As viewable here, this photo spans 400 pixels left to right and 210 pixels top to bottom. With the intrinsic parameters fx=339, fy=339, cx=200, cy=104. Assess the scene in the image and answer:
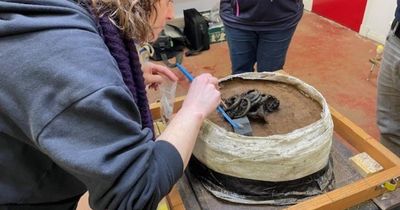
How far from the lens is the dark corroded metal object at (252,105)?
2.97 feet

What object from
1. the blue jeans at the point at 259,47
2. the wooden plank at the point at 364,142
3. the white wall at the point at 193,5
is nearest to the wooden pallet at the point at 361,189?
the wooden plank at the point at 364,142

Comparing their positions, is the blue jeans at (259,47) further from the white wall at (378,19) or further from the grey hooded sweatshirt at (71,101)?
the white wall at (378,19)

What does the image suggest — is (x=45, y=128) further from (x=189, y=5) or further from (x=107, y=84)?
(x=189, y=5)

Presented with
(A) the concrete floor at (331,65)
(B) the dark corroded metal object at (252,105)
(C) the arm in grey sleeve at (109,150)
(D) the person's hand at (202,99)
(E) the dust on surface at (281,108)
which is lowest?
(A) the concrete floor at (331,65)

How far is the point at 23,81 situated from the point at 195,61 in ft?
7.33

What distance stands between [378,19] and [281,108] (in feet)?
7.28

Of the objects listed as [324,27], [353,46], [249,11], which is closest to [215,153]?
[249,11]

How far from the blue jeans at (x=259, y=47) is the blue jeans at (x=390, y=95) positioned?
396 mm

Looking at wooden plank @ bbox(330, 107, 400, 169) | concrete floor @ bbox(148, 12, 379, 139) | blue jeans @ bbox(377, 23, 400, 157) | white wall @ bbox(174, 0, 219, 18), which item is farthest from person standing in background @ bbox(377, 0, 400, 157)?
white wall @ bbox(174, 0, 219, 18)

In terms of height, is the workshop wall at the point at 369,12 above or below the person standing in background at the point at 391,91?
below

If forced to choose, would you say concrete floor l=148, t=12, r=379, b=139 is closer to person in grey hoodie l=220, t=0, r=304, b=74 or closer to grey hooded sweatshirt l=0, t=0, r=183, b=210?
person in grey hoodie l=220, t=0, r=304, b=74

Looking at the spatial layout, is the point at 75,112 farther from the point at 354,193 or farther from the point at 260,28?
the point at 260,28

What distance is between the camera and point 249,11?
1376 mm

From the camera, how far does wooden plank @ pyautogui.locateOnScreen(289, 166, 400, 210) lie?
778 mm
